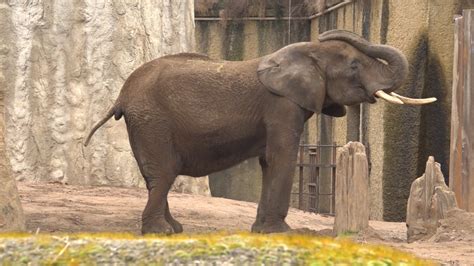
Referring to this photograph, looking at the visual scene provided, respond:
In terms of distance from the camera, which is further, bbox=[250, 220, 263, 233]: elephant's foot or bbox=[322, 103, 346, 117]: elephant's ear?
bbox=[322, 103, 346, 117]: elephant's ear

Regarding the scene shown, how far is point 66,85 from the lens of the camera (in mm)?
17359

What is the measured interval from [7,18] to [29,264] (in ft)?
35.3

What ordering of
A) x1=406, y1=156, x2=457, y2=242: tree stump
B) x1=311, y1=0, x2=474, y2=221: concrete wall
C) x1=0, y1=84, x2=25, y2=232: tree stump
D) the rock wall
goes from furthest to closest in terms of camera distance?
1. the rock wall
2. x1=311, y1=0, x2=474, y2=221: concrete wall
3. x1=406, y1=156, x2=457, y2=242: tree stump
4. x1=0, y1=84, x2=25, y2=232: tree stump

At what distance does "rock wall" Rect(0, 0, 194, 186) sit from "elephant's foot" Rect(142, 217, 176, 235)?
19.8 ft

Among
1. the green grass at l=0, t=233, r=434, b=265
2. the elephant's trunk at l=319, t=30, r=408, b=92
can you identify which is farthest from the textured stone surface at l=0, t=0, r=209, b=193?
the green grass at l=0, t=233, r=434, b=265

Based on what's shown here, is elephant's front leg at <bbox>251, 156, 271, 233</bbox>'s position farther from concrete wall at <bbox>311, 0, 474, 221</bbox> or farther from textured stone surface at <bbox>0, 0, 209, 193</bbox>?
textured stone surface at <bbox>0, 0, 209, 193</bbox>

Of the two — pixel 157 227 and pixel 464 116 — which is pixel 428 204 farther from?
pixel 157 227

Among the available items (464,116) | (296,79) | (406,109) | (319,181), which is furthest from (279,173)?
(319,181)

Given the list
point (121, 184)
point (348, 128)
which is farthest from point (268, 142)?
point (348, 128)

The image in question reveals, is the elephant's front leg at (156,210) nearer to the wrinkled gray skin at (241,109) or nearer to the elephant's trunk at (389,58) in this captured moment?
the wrinkled gray skin at (241,109)

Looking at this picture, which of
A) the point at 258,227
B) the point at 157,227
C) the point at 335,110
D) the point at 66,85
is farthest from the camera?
the point at 66,85

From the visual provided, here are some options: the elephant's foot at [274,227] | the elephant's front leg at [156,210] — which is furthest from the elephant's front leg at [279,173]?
the elephant's front leg at [156,210]

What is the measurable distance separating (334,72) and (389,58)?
53 centimetres

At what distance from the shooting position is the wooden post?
13.4m
